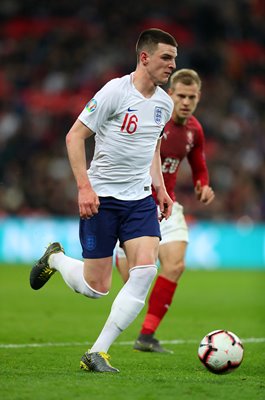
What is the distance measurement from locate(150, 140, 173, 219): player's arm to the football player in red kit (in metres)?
1.25

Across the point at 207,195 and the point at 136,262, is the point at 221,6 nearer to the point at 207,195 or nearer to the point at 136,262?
the point at 207,195

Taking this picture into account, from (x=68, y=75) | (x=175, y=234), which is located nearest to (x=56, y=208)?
(x=68, y=75)

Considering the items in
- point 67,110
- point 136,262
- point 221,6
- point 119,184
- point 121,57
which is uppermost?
point 221,6

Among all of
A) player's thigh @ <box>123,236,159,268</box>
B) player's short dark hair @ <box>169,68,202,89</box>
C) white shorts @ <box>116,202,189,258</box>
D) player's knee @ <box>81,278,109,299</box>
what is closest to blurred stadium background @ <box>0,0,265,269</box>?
white shorts @ <box>116,202,189,258</box>

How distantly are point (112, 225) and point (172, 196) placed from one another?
2.05m

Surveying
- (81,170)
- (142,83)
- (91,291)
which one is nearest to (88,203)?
(81,170)

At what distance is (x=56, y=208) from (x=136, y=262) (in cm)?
1289

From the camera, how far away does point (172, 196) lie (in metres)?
8.80

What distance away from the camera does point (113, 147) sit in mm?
6832

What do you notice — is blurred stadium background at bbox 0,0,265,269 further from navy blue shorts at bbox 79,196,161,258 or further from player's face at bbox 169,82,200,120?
navy blue shorts at bbox 79,196,161,258

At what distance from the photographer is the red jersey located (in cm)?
873

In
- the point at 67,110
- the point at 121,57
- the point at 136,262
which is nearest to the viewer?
the point at 136,262

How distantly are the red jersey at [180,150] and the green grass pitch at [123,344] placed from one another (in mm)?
1594

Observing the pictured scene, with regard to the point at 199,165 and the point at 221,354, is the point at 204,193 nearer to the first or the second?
the point at 199,165
